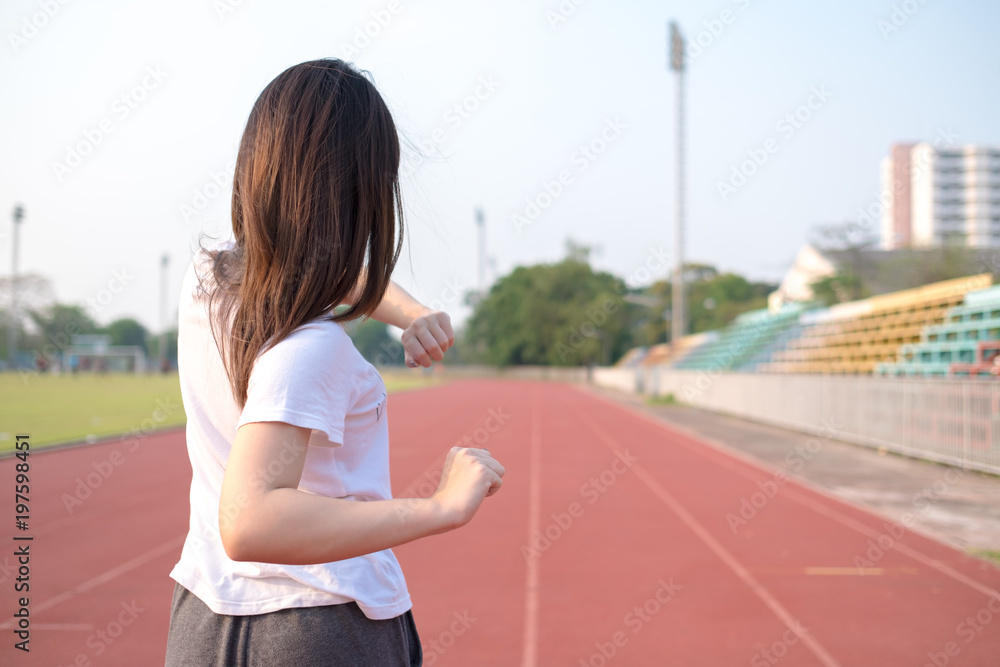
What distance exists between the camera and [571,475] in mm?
10938

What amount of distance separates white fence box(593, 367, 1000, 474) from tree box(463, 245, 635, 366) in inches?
1062

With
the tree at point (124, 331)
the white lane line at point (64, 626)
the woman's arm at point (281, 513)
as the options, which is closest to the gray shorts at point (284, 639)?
the woman's arm at point (281, 513)

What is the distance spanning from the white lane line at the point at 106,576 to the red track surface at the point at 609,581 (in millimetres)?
27

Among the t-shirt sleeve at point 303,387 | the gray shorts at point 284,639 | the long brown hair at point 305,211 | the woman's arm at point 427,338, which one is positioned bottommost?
the gray shorts at point 284,639

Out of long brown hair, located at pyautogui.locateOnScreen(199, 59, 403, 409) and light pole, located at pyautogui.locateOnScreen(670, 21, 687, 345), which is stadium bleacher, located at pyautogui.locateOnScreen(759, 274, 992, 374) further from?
long brown hair, located at pyautogui.locateOnScreen(199, 59, 403, 409)

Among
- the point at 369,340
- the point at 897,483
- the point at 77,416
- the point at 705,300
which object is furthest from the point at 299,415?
the point at 705,300

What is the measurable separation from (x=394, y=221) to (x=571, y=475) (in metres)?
10.2

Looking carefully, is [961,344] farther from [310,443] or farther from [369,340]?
[310,443]

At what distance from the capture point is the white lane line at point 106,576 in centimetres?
500

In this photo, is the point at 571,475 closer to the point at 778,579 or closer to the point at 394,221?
the point at 778,579

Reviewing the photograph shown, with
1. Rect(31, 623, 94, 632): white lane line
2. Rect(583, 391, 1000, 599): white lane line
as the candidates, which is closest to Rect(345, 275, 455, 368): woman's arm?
Rect(31, 623, 94, 632): white lane line

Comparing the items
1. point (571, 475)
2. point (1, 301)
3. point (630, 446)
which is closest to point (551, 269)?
point (1, 301)

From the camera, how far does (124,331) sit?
68688 millimetres

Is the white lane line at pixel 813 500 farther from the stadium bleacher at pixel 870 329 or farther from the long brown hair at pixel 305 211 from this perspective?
the long brown hair at pixel 305 211
